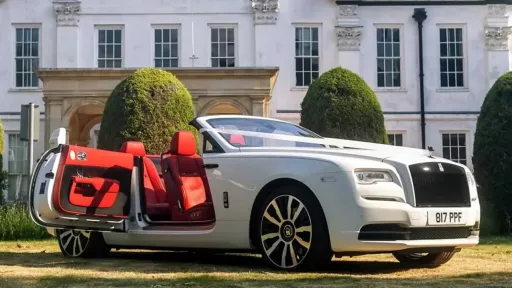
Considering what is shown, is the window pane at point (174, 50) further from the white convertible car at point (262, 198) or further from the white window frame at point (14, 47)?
the white convertible car at point (262, 198)

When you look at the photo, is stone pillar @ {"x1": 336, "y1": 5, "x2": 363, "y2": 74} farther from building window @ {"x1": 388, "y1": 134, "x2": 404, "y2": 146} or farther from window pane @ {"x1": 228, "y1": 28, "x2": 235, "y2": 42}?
window pane @ {"x1": 228, "y1": 28, "x2": 235, "y2": 42}

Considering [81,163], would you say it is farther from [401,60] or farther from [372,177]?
[401,60]

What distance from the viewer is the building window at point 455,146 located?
2688cm

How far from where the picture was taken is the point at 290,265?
712cm

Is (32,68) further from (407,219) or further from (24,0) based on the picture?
(407,219)

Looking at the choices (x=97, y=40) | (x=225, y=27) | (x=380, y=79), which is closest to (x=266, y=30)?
(x=225, y=27)

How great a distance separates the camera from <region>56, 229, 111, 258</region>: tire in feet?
29.7

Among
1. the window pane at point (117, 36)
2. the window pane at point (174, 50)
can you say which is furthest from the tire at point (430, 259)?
the window pane at point (117, 36)

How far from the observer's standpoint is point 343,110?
1681 cm

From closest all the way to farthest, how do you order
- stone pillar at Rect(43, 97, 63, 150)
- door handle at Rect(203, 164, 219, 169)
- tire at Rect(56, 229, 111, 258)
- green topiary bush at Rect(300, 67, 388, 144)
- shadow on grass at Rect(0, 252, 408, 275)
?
shadow on grass at Rect(0, 252, 408, 275), door handle at Rect(203, 164, 219, 169), tire at Rect(56, 229, 111, 258), green topiary bush at Rect(300, 67, 388, 144), stone pillar at Rect(43, 97, 63, 150)

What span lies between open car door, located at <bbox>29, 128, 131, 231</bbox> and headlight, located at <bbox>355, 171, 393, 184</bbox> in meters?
2.96

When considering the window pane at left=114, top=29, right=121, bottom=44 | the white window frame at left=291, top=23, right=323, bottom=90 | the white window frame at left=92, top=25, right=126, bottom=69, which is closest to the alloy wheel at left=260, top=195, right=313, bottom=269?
the white window frame at left=291, top=23, right=323, bottom=90

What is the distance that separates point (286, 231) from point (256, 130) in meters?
1.55

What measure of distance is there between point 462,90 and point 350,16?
490cm
